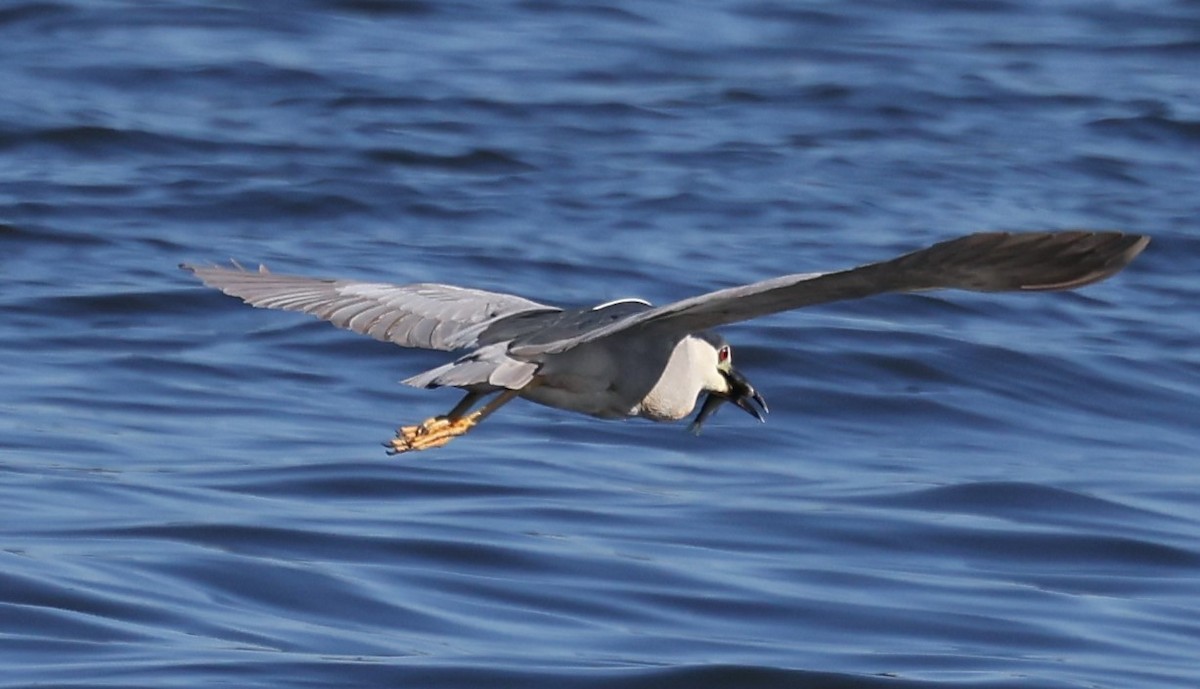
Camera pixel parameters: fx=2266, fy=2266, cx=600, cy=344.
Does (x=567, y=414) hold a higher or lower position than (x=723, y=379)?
lower

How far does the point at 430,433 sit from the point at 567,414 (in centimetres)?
564

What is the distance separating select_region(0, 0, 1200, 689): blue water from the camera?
9391 mm

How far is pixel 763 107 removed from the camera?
21344 millimetres

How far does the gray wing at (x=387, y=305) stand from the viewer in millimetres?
7137

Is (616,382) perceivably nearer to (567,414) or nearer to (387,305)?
(387,305)

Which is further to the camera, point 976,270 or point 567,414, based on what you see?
point 567,414

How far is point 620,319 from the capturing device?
641cm

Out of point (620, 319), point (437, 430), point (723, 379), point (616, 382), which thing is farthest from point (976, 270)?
point (437, 430)

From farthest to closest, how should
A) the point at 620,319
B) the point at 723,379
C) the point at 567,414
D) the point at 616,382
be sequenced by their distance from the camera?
the point at 567,414 < the point at 723,379 < the point at 616,382 < the point at 620,319

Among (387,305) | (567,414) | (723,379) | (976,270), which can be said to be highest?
(976,270)

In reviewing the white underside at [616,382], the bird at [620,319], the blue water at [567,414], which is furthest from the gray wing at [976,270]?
the blue water at [567,414]

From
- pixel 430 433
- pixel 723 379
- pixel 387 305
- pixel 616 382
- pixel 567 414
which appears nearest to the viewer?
pixel 616 382

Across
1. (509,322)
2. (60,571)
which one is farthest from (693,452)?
(509,322)

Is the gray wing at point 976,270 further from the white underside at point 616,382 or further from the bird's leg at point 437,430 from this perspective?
the bird's leg at point 437,430
